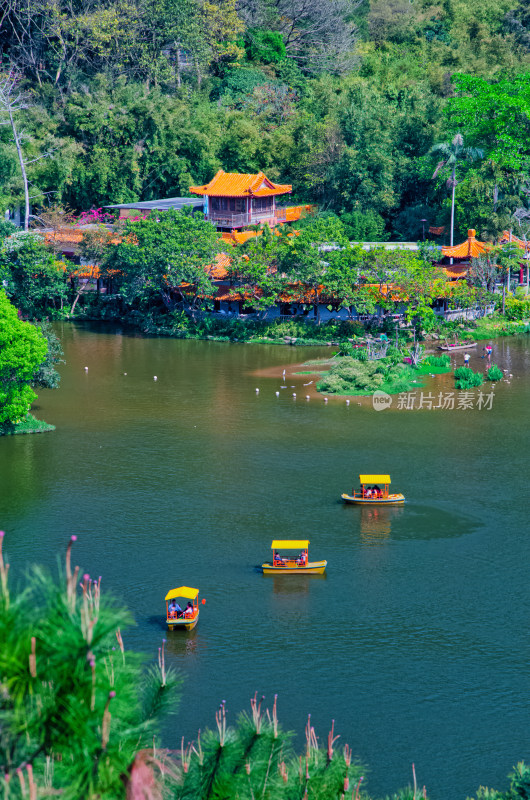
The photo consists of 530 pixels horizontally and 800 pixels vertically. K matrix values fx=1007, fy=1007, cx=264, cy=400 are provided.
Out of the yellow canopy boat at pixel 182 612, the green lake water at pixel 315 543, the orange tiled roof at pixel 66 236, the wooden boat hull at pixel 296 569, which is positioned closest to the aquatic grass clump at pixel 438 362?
the green lake water at pixel 315 543

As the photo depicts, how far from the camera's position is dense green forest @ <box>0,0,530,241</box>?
270 ft

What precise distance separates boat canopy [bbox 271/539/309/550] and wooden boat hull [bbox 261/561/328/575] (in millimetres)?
575

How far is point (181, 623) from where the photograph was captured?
95.4ft

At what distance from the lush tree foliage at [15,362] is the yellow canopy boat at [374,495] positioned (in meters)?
16.7

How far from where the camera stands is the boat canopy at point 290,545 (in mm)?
32875

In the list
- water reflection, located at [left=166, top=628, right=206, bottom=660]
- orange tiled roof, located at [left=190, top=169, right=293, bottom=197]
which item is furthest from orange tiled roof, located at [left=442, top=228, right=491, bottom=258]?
water reflection, located at [left=166, top=628, right=206, bottom=660]

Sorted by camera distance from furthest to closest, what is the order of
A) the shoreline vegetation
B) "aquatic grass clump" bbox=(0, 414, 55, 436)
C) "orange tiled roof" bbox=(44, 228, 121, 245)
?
"orange tiled roof" bbox=(44, 228, 121, 245) < the shoreline vegetation < "aquatic grass clump" bbox=(0, 414, 55, 436)

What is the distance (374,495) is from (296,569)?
6951 mm

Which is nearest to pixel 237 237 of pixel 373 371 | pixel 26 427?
pixel 373 371

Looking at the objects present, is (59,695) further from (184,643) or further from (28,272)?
(28,272)

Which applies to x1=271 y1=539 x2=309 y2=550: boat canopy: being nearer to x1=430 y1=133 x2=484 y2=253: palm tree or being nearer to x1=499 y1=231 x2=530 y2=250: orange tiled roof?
x1=499 y1=231 x2=530 y2=250: orange tiled roof

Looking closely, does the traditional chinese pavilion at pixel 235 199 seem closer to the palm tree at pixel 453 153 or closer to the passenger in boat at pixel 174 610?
the palm tree at pixel 453 153

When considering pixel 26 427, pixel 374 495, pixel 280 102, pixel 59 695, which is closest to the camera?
pixel 59 695

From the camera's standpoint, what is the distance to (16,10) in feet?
322
